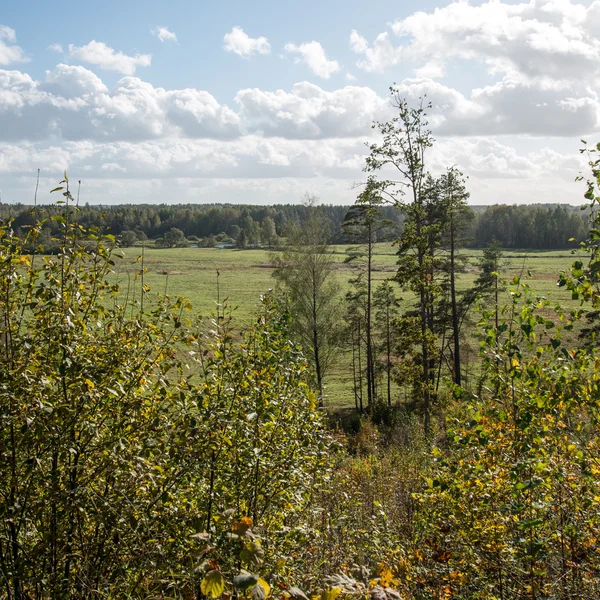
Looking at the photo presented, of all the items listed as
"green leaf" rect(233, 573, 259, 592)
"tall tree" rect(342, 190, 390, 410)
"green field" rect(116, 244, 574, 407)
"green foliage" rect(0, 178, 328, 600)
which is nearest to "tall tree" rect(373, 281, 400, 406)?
"tall tree" rect(342, 190, 390, 410)

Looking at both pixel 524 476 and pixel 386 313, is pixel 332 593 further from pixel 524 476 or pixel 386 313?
pixel 386 313

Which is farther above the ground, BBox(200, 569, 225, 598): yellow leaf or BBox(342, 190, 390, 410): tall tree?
BBox(342, 190, 390, 410): tall tree

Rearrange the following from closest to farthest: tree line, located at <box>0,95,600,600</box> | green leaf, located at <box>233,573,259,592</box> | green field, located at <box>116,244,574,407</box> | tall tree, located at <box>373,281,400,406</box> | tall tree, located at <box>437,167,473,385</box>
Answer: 1. green leaf, located at <box>233,573,259,592</box>
2. tree line, located at <box>0,95,600,600</box>
3. tall tree, located at <box>437,167,473,385</box>
4. tall tree, located at <box>373,281,400,406</box>
5. green field, located at <box>116,244,574,407</box>

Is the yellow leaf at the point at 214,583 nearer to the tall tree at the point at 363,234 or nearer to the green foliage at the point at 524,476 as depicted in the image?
the green foliage at the point at 524,476

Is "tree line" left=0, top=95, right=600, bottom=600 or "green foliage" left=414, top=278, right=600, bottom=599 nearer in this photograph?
"tree line" left=0, top=95, right=600, bottom=600

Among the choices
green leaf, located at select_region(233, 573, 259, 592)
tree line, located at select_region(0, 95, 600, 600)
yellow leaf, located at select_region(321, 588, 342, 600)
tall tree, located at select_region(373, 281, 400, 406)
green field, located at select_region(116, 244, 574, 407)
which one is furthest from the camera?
green field, located at select_region(116, 244, 574, 407)

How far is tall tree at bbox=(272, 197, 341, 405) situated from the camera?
28.6 metres

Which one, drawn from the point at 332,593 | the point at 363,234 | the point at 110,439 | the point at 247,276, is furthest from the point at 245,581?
the point at 247,276

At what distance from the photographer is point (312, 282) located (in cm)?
2870

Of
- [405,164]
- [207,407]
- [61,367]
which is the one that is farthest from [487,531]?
[405,164]

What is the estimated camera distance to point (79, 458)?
3264mm

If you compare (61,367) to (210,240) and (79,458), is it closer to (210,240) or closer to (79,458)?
(79,458)

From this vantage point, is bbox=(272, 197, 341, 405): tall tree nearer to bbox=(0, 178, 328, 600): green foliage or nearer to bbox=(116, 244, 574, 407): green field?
bbox=(116, 244, 574, 407): green field

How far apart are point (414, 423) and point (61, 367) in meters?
20.0
